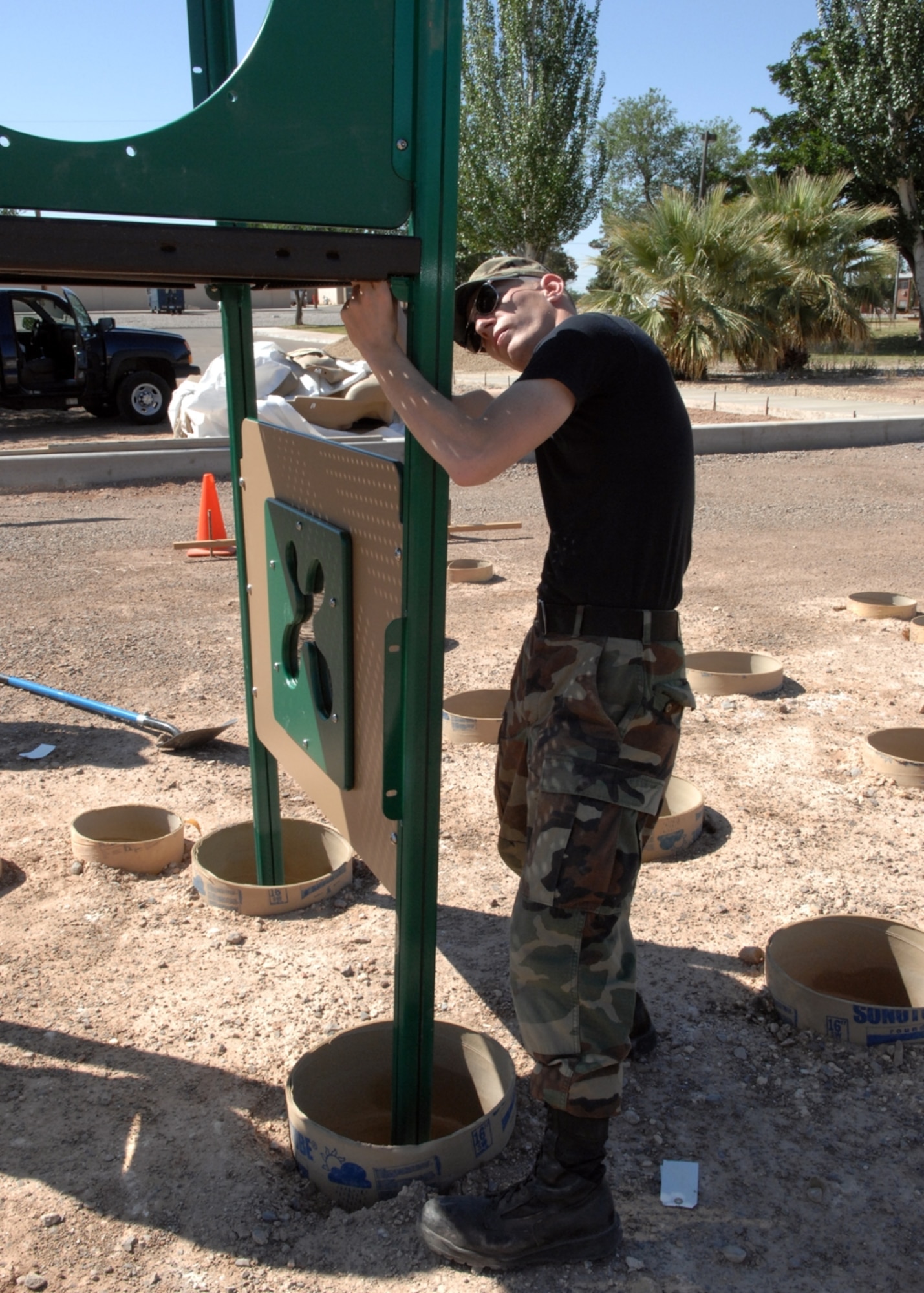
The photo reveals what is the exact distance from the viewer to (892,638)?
5922 mm

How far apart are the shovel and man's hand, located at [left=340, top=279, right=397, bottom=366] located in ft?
8.94

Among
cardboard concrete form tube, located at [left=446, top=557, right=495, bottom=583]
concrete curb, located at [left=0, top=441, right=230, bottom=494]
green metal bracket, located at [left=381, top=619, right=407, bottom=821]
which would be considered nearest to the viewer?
green metal bracket, located at [left=381, top=619, right=407, bottom=821]

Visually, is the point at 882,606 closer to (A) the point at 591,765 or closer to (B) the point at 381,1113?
(B) the point at 381,1113

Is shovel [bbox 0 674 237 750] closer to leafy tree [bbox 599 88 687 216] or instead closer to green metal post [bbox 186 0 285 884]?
green metal post [bbox 186 0 285 884]

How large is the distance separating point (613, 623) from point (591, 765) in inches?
10.4

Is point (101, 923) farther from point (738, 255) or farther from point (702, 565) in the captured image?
point (738, 255)

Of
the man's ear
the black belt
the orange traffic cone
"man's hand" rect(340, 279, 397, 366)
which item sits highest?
the man's ear

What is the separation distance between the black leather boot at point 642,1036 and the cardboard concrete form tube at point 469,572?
15.2 feet

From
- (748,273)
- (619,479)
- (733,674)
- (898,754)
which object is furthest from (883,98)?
(619,479)

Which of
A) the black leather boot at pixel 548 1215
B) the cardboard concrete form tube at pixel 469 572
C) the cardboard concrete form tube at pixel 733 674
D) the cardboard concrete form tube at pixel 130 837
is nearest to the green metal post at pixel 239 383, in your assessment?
the cardboard concrete form tube at pixel 130 837

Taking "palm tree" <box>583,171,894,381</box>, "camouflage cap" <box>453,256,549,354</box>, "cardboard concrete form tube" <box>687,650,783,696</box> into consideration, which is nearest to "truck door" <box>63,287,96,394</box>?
"palm tree" <box>583,171,894,381</box>

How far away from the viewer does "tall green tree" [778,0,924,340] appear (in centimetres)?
2683

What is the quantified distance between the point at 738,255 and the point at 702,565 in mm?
12904

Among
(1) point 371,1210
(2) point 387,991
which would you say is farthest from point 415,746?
(2) point 387,991
